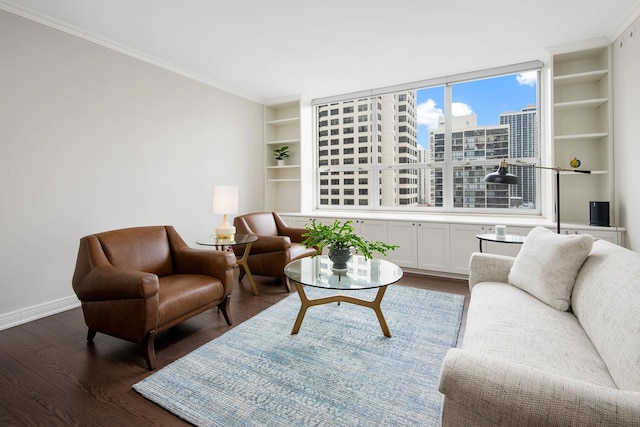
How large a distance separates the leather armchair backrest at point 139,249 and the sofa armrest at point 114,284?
0.22 m

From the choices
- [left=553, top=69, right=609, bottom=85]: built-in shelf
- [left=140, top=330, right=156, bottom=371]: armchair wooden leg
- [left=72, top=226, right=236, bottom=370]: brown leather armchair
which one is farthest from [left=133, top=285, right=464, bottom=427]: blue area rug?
[left=553, top=69, right=609, bottom=85]: built-in shelf

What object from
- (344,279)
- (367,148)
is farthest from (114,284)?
(367,148)

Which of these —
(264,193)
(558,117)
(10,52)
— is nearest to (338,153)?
(264,193)

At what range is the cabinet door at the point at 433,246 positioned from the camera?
3924mm

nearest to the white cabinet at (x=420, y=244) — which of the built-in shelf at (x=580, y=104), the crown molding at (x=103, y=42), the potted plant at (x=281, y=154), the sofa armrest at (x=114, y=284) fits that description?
the built-in shelf at (x=580, y=104)

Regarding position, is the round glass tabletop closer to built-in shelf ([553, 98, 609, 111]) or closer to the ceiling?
the ceiling

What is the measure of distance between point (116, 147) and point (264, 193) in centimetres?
243

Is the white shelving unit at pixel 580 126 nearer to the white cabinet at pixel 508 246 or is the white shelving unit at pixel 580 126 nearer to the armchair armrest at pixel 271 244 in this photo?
the white cabinet at pixel 508 246

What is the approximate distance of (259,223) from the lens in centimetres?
405

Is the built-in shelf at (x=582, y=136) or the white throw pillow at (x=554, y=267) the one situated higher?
the built-in shelf at (x=582, y=136)

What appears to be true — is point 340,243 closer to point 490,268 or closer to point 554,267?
point 490,268

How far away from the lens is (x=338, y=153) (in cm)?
541

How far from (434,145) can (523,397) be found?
4.13 metres

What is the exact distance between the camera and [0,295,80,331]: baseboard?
2607 millimetres
